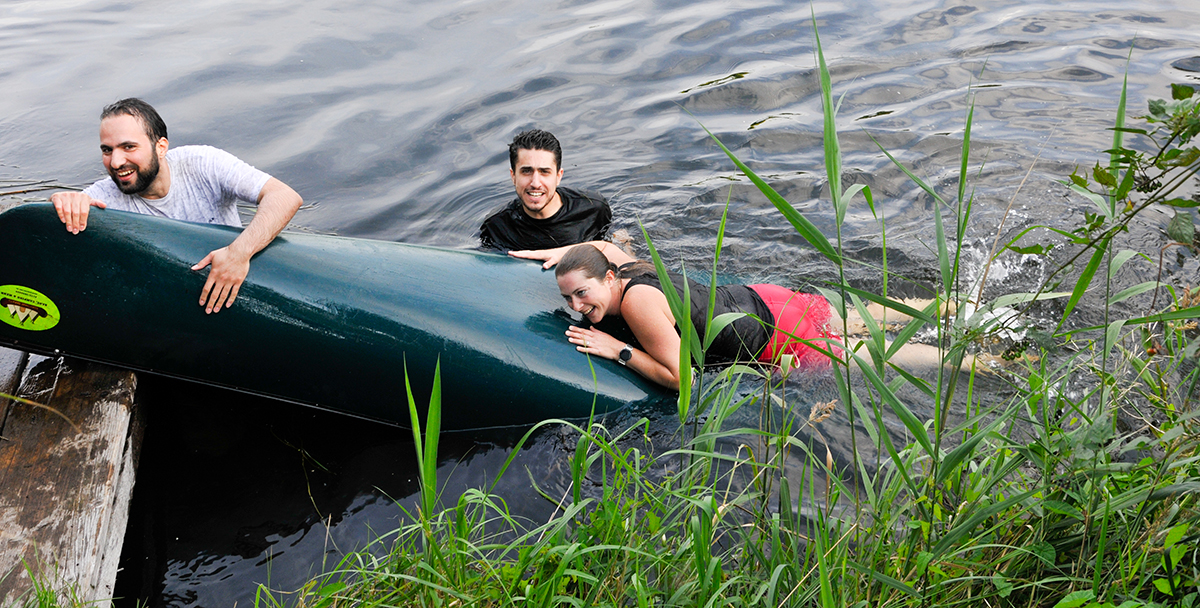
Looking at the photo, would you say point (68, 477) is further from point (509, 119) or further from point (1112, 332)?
point (509, 119)

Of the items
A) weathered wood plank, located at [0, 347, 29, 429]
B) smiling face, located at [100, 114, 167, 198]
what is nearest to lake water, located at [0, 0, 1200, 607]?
weathered wood plank, located at [0, 347, 29, 429]

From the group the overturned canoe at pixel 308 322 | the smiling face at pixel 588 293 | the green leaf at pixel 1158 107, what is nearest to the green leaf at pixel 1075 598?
the green leaf at pixel 1158 107

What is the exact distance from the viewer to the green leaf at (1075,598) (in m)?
1.54

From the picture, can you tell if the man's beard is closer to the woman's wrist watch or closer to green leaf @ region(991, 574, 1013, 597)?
the woman's wrist watch

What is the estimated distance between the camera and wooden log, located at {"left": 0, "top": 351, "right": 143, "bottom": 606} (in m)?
2.22

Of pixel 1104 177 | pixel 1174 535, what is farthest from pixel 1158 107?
pixel 1174 535

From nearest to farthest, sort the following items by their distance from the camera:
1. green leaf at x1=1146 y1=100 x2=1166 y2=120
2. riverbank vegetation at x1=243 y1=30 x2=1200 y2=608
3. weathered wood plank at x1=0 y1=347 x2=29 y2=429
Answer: green leaf at x1=1146 y1=100 x2=1166 y2=120, riverbank vegetation at x1=243 y1=30 x2=1200 y2=608, weathered wood plank at x1=0 y1=347 x2=29 y2=429

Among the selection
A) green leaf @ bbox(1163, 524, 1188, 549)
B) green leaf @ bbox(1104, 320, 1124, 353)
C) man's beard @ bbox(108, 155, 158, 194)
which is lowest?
green leaf @ bbox(1163, 524, 1188, 549)

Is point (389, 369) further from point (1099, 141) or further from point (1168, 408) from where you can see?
point (1099, 141)

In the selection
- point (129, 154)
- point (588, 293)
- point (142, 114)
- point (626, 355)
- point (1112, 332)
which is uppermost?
point (142, 114)

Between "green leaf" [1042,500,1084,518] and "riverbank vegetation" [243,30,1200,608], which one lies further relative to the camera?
"green leaf" [1042,500,1084,518]

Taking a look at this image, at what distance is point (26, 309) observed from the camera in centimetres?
280

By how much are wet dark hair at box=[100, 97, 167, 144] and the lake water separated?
107cm

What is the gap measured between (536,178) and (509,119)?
2062 mm
